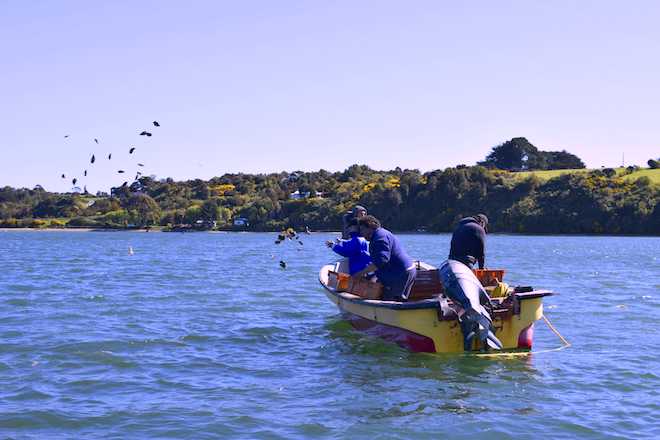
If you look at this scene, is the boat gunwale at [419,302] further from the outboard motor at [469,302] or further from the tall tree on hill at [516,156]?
the tall tree on hill at [516,156]

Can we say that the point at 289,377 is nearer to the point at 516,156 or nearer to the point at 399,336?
the point at 399,336

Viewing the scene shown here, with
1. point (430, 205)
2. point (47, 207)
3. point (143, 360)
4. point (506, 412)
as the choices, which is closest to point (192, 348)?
point (143, 360)

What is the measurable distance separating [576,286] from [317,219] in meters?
87.1

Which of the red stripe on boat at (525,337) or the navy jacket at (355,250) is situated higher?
the navy jacket at (355,250)

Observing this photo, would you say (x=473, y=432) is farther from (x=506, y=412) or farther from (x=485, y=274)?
(x=485, y=274)

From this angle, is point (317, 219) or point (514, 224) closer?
point (514, 224)

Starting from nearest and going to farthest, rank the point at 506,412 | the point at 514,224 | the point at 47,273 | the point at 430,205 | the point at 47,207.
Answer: the point at 506,412
the point at 47,273
the point at 514,224
the point at 430,205
the point at 47,207

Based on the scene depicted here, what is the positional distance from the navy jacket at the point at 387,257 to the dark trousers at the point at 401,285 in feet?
0.06

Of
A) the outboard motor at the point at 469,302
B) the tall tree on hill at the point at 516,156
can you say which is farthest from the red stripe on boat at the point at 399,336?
the tall tree on hill at the point at 516,156

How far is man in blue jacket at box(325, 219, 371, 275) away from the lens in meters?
16.6

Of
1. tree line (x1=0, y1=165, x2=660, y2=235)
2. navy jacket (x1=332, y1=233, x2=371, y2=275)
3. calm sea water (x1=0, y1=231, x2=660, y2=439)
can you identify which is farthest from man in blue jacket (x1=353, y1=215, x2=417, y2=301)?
tree line (x1=0, y1=165, x2=660, y2=235)

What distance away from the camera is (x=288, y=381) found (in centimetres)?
1282

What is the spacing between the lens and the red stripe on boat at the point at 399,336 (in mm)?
14062

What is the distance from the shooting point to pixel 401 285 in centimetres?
1512
